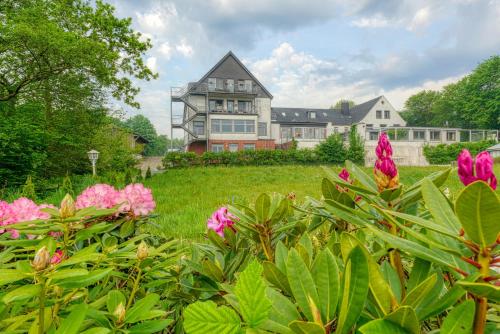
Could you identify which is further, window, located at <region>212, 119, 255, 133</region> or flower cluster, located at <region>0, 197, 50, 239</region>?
window, located at <region>212, 119, 255, 133</region>

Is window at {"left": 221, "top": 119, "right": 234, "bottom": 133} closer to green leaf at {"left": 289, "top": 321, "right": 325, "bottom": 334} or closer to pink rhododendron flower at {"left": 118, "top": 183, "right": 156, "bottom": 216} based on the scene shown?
pink rhododendron flower at {"left": 118, "top": 183, "right": 156, "bottom": 216}

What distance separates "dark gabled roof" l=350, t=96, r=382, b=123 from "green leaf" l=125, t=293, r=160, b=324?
35029 millimetres

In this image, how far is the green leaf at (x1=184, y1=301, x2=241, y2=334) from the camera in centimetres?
28

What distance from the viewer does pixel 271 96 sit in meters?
27.0

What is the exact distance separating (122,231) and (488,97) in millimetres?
45599

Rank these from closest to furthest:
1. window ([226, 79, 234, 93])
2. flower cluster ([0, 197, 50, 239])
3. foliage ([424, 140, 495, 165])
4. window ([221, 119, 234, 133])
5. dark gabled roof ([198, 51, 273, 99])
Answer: flower cluster ([0, 197, 50, 239]) < foliage ([424, 140, 495, 165]) < window ([221, 119, 234, 133]) < dark gabled roof ([198, 51, 273, 99]) < window ([226, 79, 234, 93])

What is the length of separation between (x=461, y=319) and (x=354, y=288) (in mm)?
97

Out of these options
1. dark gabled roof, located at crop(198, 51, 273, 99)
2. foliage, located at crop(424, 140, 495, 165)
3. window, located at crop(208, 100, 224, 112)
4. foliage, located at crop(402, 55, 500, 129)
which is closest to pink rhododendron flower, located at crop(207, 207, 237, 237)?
window, located at crop(208, 100, 224, 112)

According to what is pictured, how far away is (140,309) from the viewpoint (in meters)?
0.50

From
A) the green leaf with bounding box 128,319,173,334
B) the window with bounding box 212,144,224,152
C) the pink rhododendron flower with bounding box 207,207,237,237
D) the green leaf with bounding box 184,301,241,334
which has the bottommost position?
the green leaf with bounding box 128,319,173,334

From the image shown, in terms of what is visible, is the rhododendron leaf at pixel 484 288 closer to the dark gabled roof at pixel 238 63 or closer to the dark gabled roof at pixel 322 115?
the dark gabled roof at pixel 238 63

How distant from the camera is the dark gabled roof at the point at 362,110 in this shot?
108 feet

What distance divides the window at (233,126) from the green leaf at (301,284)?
2475cm

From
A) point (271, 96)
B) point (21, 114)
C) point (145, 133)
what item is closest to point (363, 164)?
point (271, 96)
